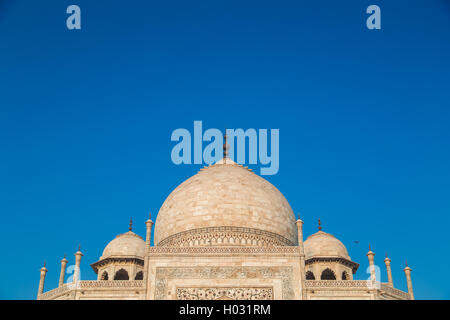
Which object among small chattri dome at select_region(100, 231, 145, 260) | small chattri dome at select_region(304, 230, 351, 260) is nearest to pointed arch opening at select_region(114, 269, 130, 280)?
small chattri dome at select_region(100, 231, 145, 260)

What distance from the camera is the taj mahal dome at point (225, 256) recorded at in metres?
13.9

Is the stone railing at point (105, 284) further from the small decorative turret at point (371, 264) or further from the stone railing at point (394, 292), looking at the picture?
the stone railing at point (394, 292)

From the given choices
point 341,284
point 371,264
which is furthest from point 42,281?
point 371,264

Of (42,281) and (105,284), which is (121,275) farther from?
(105,284)

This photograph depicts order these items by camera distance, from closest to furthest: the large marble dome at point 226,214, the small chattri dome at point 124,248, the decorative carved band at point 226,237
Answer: the decorative carved band at point 226,237
the large marble dome at point 226,214
the small chattri dome at point 124,248

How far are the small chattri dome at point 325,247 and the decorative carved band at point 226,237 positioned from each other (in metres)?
1.75

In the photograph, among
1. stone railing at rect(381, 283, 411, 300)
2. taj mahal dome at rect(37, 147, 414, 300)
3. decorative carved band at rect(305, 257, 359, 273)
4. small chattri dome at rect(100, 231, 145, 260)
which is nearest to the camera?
taj mahal dome at rect(37, 147, 414, 300)

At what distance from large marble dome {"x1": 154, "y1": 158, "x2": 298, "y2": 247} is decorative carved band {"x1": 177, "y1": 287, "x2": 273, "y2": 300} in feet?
8.88

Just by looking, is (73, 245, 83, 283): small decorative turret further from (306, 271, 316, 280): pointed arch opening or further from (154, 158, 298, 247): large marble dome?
(306, 271, 316, 280): pointed arch opening

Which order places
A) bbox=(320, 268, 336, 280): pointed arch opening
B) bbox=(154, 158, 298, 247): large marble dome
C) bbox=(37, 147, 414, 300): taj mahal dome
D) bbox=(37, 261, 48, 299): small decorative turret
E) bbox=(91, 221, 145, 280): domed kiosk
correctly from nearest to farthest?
bbox=(37, 147, 414, 300): taj mahal dome
bbox=(37, 261, 48, 299): small decorative turret
bbox=(154, 158, 298, 247): large marble dome
bbox=(320, 268, 336, 280): pointed arch opening
bbox=(91, 221, 145, 280): domed kiosk

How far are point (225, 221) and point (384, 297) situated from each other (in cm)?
541

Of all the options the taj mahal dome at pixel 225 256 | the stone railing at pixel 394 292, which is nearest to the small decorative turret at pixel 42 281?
the taj mahal dome at pixel 225 256

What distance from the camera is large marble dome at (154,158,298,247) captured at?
55.3ft
